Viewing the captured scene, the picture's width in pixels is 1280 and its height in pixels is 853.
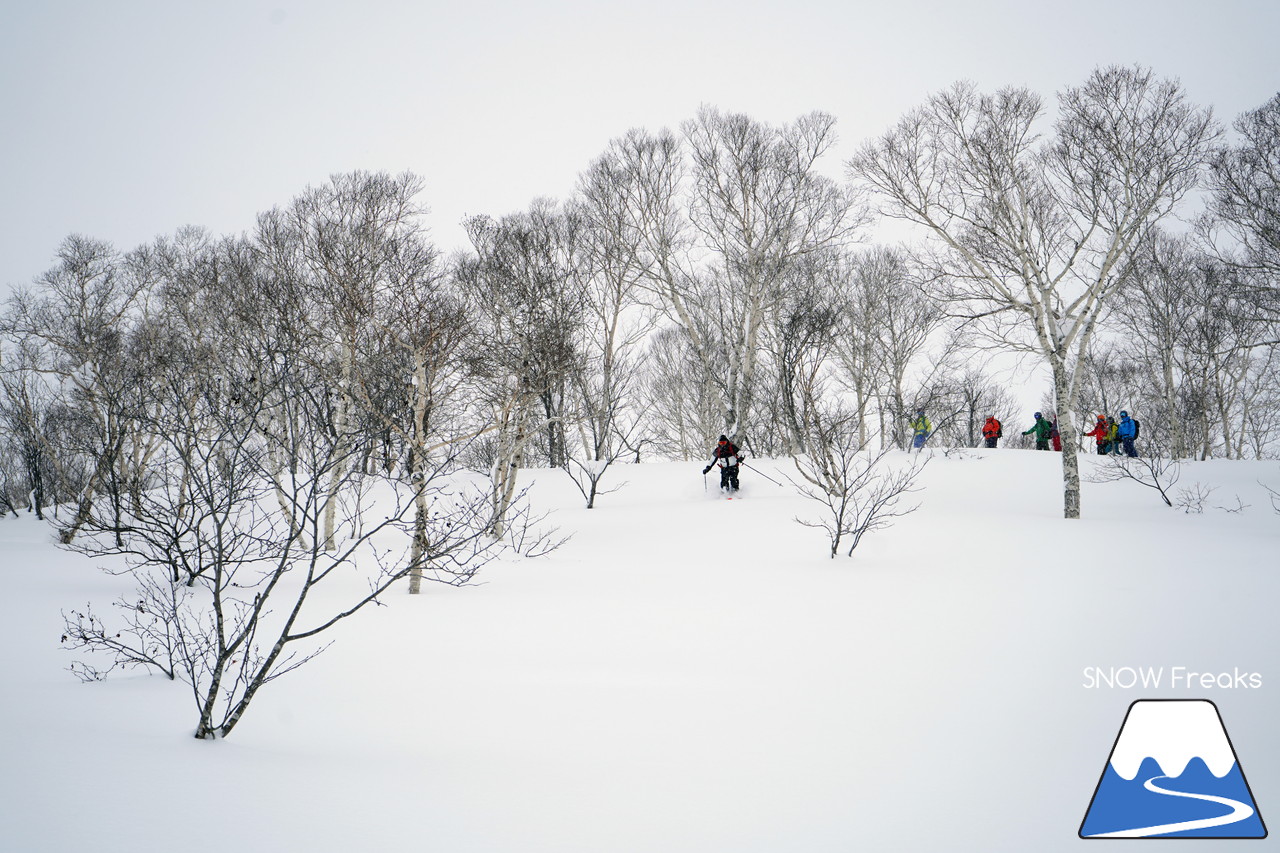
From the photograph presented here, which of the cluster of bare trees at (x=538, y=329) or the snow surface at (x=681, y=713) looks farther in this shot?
the cluster of bare trees at (x=538, y=329)

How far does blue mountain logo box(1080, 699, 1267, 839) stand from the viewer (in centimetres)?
312

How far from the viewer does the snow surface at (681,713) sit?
3.04 metres

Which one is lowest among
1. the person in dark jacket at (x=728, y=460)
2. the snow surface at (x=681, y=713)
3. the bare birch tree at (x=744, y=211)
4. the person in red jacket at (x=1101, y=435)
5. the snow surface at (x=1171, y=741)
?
the snow surface at (x=681, y=713)

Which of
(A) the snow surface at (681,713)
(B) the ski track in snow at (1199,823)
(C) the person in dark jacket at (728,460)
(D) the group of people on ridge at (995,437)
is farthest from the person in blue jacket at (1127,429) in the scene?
(B) the ski track in snow at (1199,823)

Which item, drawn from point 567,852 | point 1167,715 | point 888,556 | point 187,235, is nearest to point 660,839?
point 567,852

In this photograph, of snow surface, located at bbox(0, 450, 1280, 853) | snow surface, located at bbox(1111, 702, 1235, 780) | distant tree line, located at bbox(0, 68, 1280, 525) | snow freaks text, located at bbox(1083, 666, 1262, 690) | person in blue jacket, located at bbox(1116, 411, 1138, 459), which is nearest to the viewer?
snow surface, located at bbox(0, 450, 1280, 853)

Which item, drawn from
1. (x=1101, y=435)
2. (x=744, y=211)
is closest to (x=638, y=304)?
(x=744, y=211)

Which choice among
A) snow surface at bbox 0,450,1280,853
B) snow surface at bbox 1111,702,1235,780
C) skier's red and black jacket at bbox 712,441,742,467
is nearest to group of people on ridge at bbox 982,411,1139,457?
skier's red and black jacket at bbox 712,441,742,467

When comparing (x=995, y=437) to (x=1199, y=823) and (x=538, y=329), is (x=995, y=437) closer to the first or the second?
(x=538, y=329)

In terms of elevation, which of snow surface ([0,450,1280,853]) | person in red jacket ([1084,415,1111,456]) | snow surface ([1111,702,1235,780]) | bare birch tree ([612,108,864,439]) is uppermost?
bare birch tree ([612,108,864,439])

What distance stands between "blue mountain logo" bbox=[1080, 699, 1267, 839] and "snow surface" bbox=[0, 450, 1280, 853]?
14 centimetres

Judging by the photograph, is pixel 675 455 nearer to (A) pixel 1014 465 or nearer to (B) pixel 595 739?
(A) pixel 1014 465

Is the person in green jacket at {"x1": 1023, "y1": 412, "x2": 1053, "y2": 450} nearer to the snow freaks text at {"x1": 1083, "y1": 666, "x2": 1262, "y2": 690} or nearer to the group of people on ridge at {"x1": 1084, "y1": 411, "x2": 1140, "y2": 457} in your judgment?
the group of people on ridge at {"x1": 1084, "y1": 411, "x2": 1140, "y2": 457}

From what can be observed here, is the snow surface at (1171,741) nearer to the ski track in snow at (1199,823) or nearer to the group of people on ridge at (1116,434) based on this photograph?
the ski track in snow at (1199,823)
